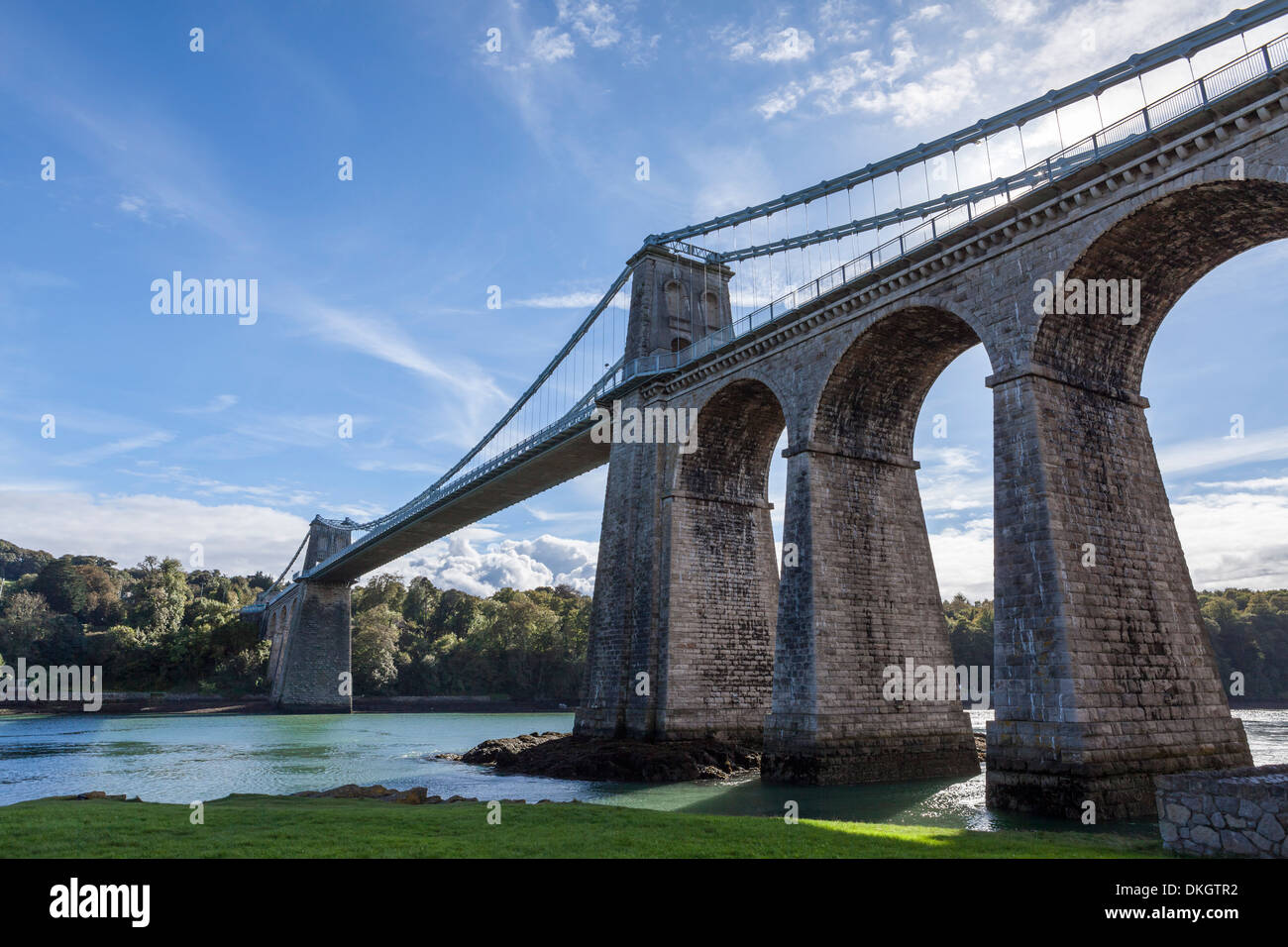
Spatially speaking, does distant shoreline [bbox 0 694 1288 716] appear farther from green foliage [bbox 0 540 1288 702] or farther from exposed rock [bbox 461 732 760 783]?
exposed rock [bbox 461 732 760 783]

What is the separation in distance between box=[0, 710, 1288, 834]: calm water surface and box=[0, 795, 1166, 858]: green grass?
4878mm

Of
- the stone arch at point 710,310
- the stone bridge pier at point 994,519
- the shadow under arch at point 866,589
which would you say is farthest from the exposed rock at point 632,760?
the stone arch at point 710,310

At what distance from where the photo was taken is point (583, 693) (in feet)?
94.9

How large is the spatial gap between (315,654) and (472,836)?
6473cm

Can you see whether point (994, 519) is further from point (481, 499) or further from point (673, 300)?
point (481, 499)

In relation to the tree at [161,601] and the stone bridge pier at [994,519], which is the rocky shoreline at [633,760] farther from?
the tree at [161,601]

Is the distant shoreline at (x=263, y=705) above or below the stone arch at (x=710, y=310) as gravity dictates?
below

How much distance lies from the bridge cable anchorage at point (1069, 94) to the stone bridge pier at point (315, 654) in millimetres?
55234

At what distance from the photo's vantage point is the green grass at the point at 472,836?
8.00 meters

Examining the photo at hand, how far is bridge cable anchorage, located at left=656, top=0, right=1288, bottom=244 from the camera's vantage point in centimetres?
1395

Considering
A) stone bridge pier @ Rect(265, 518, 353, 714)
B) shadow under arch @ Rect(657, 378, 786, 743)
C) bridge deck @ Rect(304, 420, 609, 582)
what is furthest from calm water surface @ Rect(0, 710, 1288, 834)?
stone bridge pier @ Rect(265, 518, 353, 714)

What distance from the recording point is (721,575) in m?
27.5
